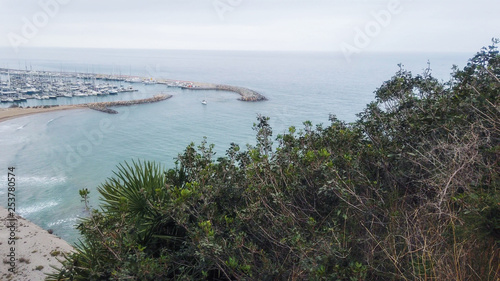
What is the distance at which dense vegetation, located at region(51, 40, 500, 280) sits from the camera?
8.65 feet

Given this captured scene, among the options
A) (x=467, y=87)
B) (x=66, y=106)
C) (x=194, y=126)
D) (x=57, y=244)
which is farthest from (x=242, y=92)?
(x=467, y=87)

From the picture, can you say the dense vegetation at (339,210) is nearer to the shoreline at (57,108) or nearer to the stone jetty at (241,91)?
the stone jetty at (241,91)

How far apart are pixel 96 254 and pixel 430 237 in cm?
328

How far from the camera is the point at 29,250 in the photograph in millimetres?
12133

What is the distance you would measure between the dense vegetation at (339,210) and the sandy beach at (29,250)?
8110mm

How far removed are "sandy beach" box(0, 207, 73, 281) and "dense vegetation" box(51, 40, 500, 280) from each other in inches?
319

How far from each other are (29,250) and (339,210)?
13.2 m

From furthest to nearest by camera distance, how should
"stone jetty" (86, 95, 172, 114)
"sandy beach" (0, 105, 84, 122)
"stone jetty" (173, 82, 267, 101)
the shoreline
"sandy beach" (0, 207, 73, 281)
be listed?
"stone jetty" (173, 82, 267, 101) < "stone jetty" (86, 95, 172, 114) < the shoreline < "sandy beach" (0, 105, 84, 122) < "sandy beach" (0, 207, 73, 281)

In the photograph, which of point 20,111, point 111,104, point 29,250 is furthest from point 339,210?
point 20,111

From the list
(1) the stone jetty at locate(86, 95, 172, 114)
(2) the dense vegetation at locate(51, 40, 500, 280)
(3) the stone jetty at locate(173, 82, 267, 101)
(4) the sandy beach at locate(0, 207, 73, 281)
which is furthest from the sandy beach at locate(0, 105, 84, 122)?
(2) the dense vegetation at locate(51, 40, 500, 280)

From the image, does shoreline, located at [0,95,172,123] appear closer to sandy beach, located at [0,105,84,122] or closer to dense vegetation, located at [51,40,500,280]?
sandy beach, located at [0,105,84,122]

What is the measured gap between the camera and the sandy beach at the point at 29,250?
10.5 m

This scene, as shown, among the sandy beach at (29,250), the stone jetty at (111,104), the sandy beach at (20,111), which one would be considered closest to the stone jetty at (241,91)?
the stone jetty at (111,104)

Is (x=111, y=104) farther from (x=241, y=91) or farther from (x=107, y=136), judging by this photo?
(x=241, y=91)
